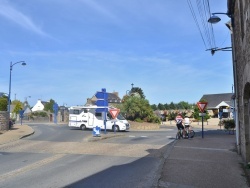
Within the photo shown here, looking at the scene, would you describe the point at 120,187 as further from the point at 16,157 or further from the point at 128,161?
the point at 16,157

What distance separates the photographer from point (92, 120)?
107 feet

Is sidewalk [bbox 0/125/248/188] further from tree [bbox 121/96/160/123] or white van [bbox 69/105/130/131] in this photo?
tree [bbox 121/96/160/123]

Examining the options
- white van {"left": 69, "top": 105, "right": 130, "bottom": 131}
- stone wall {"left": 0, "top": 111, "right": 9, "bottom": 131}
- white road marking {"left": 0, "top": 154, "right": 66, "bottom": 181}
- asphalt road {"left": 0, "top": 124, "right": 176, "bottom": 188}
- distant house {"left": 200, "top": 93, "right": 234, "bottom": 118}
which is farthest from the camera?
distant house {"left": 200, "top": 93, "right": 234, "bottom": 118}

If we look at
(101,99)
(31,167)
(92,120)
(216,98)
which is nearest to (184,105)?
(216,98)

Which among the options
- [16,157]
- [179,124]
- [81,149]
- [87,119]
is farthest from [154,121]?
[16,157]

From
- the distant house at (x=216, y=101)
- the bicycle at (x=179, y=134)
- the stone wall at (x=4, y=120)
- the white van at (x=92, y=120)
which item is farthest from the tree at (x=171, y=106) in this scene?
the bicycle at (x=179, y=134)

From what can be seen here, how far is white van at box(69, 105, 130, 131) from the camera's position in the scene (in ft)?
105

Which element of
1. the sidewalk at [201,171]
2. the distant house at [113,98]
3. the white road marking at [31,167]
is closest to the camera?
the sidewalk at [201,171]

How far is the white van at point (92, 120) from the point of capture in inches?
1260

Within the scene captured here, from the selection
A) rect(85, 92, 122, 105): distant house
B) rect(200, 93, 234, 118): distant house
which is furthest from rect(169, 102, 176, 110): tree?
rect(85, 92, 122, 105): distant house

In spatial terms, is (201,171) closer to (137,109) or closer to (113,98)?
(137,109)

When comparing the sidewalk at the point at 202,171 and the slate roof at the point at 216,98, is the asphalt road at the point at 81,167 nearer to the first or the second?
the sidewalk at the point at 202,171

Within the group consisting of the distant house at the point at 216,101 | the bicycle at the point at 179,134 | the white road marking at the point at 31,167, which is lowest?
the white road marking at the point at 31,167

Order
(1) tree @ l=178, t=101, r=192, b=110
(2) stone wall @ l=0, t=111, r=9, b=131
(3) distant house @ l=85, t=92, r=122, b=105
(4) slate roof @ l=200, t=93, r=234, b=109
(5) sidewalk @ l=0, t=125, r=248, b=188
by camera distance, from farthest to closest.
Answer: (1) tree @ l=178, t=101, r=192, b=110 < (4) slate roof @ l=200, t=93, r=234, b=109 < (3) distant house @ l=85, t=92, r=122, b=105 < (2) stone wall @ l=0, t=111, r=9, b=131 < (5) sidewalk @ l=0, t=125, r=248, b=188
